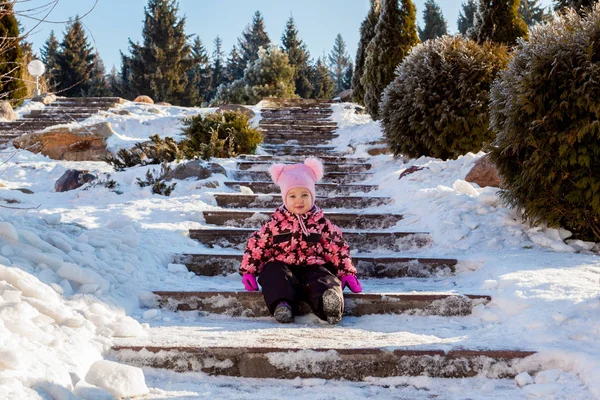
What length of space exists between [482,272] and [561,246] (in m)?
0.77

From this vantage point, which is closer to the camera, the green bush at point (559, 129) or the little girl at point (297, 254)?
the little girl at point (297, 254)

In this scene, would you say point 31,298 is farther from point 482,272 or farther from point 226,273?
point 482,272

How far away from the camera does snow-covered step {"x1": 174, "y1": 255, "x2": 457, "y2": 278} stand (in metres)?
3.66

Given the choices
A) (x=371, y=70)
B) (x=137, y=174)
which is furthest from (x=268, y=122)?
(x=137, y=174)

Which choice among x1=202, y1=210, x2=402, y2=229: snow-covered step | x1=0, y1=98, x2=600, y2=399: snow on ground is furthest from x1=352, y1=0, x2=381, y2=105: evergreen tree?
x1=0, y1=98, x2=600, y2=399: snow on ground

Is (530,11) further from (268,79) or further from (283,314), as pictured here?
(283,314)

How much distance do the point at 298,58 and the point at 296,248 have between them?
2810 cm

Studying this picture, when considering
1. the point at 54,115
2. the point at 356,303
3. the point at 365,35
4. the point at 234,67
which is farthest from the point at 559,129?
the point at 234,67

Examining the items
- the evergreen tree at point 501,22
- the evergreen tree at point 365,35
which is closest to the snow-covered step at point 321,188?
the evergreen tree at point 501,22

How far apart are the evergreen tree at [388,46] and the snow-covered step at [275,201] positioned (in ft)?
20.7

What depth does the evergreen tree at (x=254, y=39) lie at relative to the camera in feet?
129

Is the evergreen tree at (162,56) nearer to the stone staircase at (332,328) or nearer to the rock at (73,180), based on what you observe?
the rock at (73,180)

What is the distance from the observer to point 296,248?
3291 mm

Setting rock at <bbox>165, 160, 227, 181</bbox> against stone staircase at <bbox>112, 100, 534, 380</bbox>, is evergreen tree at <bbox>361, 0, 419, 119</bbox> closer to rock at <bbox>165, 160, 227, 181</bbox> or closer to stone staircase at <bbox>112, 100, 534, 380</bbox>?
rock at <bbox>165, 160, 227, 181</bbox>
